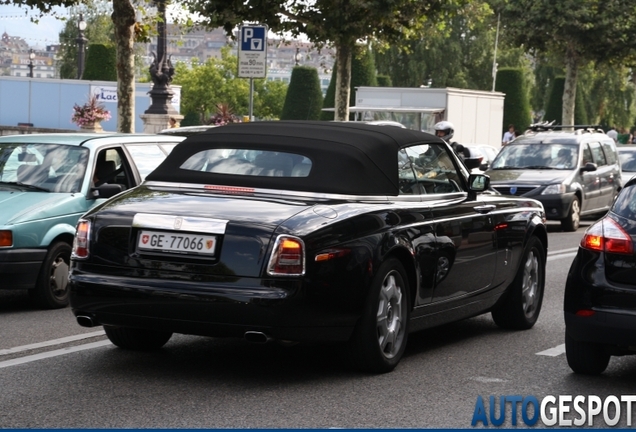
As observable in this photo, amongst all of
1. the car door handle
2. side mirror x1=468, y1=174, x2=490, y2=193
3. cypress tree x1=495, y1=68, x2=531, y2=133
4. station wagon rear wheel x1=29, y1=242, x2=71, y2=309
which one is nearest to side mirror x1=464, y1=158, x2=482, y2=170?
station wagon rear wheel x1=29, y1=242, x2=71, y2=309

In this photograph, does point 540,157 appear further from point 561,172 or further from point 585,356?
point 585,356

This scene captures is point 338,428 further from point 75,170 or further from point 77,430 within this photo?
point 75,170

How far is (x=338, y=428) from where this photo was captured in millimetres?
6203

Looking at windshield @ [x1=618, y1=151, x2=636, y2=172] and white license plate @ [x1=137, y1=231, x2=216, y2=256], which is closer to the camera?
white license plate @ [x1=137, y1=231, x2=216, y2=256]

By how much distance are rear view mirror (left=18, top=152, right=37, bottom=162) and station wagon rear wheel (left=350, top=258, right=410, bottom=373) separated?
15.9 feet

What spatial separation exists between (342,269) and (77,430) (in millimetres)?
1890

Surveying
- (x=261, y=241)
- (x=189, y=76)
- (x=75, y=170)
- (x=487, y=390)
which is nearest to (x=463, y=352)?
(x=487, y=390)

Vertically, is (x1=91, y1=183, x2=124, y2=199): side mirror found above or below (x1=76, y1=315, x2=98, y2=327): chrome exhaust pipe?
above

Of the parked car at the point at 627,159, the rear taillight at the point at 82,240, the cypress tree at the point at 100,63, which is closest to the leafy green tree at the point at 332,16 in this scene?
the parked car at the point at 627,159

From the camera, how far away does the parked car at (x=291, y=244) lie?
7.10 m

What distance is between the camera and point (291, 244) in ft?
23.2

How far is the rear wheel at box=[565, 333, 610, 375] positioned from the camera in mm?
7812

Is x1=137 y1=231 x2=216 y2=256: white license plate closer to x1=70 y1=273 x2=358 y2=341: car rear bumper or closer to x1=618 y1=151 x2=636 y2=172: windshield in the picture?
x1=70 y1=273 x2=358 y2=341: car rear bumper

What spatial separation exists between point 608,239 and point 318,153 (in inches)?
71.2
